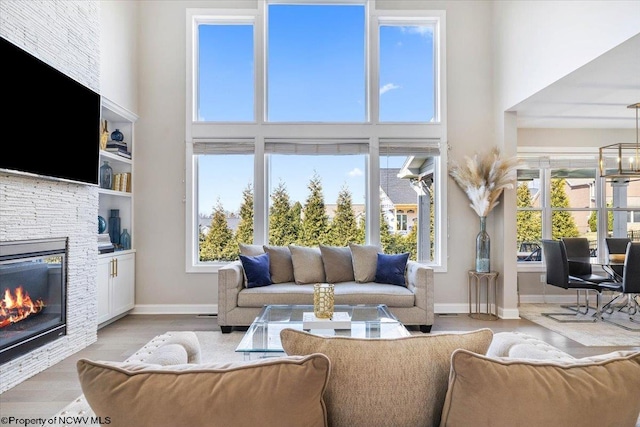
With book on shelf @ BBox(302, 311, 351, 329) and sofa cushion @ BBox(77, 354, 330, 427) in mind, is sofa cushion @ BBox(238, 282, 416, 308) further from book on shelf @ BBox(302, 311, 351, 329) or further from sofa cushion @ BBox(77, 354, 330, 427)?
sofa cushion @ BBox(77, 354, 330, 427)

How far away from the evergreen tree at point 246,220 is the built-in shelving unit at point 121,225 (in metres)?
1.31

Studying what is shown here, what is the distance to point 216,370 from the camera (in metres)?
0.91

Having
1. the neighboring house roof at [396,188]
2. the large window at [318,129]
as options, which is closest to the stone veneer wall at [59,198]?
the large window at [318,129]

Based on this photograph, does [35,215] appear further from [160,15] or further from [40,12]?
[160,15]

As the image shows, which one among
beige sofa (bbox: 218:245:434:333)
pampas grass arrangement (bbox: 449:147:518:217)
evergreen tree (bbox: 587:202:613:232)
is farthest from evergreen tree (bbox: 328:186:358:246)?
evergreen tree (bbox: 587:202:613:232)

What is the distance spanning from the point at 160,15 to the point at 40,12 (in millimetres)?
2155

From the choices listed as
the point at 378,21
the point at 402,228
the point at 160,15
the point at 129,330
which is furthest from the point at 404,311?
the point at 160,15

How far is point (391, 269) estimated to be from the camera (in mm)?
4383

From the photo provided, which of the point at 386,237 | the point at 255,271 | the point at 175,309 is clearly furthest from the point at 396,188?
the point at 175,309

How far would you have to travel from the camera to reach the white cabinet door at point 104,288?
4.07m

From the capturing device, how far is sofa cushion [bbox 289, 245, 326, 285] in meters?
4.41

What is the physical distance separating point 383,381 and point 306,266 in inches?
137

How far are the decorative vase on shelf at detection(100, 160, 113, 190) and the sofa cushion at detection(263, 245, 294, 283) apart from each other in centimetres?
195

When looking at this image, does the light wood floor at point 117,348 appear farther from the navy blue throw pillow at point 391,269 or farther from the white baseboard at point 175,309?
the navy blue throw pillow at point 391,269
